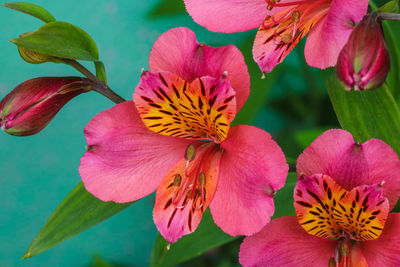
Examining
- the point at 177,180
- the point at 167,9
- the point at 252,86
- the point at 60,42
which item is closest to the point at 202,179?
the point at 177,180

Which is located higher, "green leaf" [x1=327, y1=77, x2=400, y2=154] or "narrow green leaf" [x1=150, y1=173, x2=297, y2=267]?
"green leaf" [x1=327, y1=77, x2=400, y2=154]

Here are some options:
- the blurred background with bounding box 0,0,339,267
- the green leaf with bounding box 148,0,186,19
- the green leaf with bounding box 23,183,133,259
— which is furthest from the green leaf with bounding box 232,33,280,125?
the green leaf with bounding box 23,183,133,259

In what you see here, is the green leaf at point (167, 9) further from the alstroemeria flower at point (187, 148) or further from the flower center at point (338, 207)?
the flower center at point (338, 207)

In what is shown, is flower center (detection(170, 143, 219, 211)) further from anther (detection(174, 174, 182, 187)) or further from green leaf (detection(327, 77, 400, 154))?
green leaf (detection(327, 77, 400, 154))

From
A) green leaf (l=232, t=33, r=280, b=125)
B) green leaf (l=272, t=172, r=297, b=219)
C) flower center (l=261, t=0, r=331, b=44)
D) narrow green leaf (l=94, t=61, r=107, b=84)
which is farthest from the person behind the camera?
green leaf (l=232, t=33, r=280, b=125)

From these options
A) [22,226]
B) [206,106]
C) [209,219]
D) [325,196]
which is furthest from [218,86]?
[22,226]

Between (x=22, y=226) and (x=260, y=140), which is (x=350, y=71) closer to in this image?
(x=260, y=140)

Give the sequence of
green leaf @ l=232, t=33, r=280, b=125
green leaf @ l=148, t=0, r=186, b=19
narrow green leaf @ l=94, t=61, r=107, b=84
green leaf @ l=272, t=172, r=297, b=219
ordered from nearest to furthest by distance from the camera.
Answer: narrow green leaf @ l=94, t=61, r=107, b=84 < green leaf @ l=272, t=172, r=297, b=219 < green leaf @ l=232, t=33, r=280, b=125 < green leaf @ l=148, t=0, r=186, b=19
